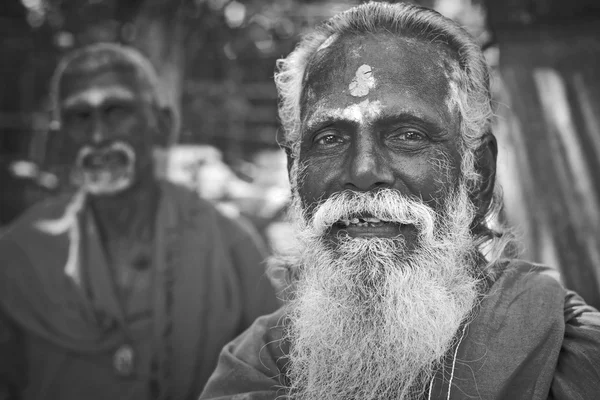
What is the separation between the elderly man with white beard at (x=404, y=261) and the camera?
1.74 meters

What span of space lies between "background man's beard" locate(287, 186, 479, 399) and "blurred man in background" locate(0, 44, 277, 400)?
4.56ft

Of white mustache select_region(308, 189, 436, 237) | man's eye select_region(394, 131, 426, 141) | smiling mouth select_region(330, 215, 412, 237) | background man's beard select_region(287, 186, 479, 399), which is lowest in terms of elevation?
background man's beard select_region(287, 186, 479, 399)

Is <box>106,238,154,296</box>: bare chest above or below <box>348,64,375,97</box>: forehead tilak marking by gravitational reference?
below

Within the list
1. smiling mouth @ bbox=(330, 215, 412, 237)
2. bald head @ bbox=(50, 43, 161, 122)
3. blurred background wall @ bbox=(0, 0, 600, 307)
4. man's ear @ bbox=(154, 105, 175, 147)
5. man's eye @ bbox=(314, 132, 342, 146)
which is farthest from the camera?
man's ear @ bbox=(154, 105, 175, 147)

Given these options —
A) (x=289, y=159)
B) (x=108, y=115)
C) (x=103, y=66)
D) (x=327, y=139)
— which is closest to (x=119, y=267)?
(x=108, y=115)

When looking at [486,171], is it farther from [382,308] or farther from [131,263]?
[131,263]

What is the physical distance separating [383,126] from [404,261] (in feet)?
1.54

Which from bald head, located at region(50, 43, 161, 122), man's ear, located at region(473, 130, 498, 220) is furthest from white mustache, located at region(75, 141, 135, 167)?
man's ear, located at region(473, 130, 498, 220)

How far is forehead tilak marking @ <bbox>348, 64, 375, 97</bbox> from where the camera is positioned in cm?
193

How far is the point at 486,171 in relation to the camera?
214 cm

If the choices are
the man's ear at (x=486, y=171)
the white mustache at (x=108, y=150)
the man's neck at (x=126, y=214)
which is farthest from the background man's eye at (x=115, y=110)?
the man's ear at (x=486, y=171)

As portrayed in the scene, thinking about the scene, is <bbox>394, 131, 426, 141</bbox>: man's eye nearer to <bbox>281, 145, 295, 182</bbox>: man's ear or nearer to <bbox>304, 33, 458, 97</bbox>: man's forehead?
<bbox>304, 33, 458, 97</bbox>: man's forehead

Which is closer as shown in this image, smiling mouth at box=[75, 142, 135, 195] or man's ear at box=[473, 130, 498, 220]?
man's ear at box=[473, 130, 498, 220]

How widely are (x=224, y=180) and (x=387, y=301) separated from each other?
4605 mm
